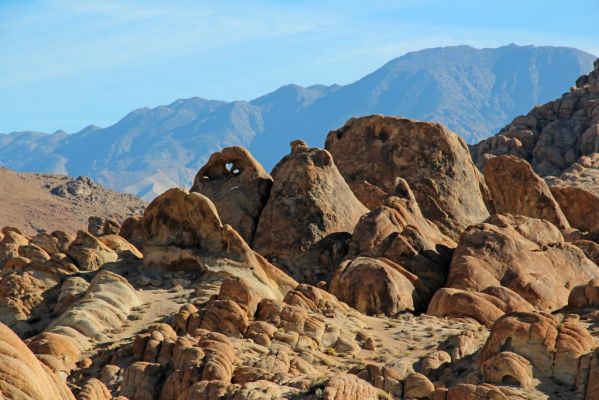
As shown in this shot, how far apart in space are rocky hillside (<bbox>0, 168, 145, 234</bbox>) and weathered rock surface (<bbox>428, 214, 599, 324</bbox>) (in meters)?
106

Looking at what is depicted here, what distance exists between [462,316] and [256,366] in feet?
39.7

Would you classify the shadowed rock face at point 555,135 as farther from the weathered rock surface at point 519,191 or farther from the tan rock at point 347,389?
the tan rock at point 347,389

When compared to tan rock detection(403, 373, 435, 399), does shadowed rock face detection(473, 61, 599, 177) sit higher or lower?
lower

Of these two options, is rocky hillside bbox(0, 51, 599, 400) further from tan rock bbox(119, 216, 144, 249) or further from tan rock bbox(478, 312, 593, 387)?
tan rock bbox(119, 216, 144, 249)

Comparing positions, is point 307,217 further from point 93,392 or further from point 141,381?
point 93,392

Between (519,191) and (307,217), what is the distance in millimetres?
18498

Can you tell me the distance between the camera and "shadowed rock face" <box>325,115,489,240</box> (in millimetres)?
60812

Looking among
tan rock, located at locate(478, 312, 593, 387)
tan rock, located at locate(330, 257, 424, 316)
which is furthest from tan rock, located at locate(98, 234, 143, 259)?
tan rock, located at locate(478, 312, 593, 387)

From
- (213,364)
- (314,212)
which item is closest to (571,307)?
(314,212)

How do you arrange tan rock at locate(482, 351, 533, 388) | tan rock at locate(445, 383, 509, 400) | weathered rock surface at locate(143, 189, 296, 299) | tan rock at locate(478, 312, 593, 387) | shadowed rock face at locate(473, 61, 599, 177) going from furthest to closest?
shadowed rock face at locate(473, 61, 599, 177)
weathered rock surface at locate(143, 189, 296, 299)
tan rock at locate(478, 312, 593, 387)
tan rock at locate(482, 351, 533, 388)
tan rock at locate(445, 383, 509, 400)

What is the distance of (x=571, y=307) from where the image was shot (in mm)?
43469

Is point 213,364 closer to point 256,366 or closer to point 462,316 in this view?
point 256,366

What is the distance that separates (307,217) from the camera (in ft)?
176

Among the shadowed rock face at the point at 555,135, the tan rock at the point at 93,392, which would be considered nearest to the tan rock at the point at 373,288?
the tan rock at the point at 93,392
